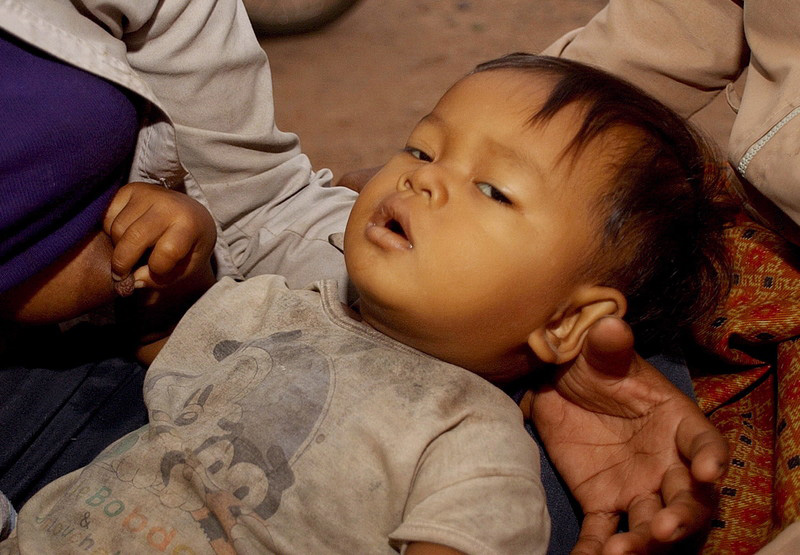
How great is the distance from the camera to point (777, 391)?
95 cm

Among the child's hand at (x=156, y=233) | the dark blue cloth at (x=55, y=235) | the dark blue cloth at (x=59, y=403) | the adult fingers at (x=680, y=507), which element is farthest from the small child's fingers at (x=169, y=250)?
the adult fingers at (x=680, y=507)

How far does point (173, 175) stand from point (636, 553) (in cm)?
79

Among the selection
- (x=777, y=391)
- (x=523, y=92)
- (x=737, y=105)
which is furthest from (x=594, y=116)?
(x=777, y=391)

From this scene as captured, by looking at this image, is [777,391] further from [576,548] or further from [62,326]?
[62,326]

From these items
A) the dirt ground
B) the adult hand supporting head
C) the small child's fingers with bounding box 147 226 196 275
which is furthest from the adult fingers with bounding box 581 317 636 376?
the dirt ground

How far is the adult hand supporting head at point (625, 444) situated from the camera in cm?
78

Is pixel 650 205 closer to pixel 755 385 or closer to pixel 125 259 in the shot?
pixel 755 385

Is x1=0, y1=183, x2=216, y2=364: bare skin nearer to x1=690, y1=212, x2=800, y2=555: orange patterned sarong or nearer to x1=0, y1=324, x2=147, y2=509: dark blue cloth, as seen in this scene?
x1=0, y1=324, x2=147, y2=509: dark blue cloth

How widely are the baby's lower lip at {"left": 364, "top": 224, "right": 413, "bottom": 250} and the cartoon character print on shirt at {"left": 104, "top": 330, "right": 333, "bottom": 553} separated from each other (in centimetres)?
18

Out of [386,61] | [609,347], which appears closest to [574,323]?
[609,347]

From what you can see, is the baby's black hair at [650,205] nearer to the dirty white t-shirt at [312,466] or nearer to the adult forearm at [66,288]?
the dirty white t-shirt at [312,466]

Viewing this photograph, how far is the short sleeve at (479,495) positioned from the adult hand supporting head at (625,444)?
0.31 feet

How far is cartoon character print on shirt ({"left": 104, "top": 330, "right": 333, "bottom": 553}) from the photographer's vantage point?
865 mm

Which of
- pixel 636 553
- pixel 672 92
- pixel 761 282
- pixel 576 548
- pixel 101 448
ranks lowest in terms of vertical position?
pixel 101 448
